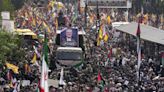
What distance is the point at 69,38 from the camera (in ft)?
109

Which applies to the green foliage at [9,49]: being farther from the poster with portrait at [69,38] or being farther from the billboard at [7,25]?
the billboard at [7,25]

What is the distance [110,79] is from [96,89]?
2.40 metres

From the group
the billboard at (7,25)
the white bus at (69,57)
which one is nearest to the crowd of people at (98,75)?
the white bus at (69,57)

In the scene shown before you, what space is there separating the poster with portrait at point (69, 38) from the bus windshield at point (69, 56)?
2.43 metres

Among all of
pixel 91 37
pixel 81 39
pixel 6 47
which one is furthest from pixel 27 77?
pixel 91 37

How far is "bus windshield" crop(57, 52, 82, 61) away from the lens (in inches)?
1192

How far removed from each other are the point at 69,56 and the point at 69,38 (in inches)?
122

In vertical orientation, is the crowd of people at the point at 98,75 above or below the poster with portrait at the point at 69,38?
below

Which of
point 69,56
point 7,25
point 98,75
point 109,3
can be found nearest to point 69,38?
point 69,56

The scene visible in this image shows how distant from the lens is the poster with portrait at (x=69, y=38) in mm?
33116

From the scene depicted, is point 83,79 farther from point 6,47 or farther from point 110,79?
point 6,47

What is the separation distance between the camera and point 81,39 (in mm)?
34688

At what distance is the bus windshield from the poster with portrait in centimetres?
243

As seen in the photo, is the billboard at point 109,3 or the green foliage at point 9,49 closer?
the green foliage at point 9,49
